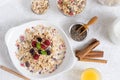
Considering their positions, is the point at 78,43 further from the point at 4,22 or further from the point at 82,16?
the point at 4,22

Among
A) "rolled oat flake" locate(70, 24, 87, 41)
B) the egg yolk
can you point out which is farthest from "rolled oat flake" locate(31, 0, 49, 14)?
the egg yolk

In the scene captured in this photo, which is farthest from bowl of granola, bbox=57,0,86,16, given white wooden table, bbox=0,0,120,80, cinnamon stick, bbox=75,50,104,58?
cinnamon stick, bbox=75,50,104,58

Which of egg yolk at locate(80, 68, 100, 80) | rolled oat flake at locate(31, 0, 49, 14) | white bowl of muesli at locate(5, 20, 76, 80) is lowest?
egg yolk at locate(80, 68, 100, 80)

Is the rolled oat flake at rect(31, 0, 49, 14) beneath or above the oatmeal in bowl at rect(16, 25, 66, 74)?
above

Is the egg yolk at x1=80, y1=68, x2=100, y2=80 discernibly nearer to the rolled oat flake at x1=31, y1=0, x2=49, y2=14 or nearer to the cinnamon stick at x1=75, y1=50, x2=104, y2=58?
the cinnamon stick at x1=75, y1=50, x2=104, y2=58

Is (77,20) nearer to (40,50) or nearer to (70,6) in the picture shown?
(70,6)

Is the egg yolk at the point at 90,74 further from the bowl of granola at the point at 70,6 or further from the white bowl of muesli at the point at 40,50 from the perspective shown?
the bowl of granola at the point at 70,6
